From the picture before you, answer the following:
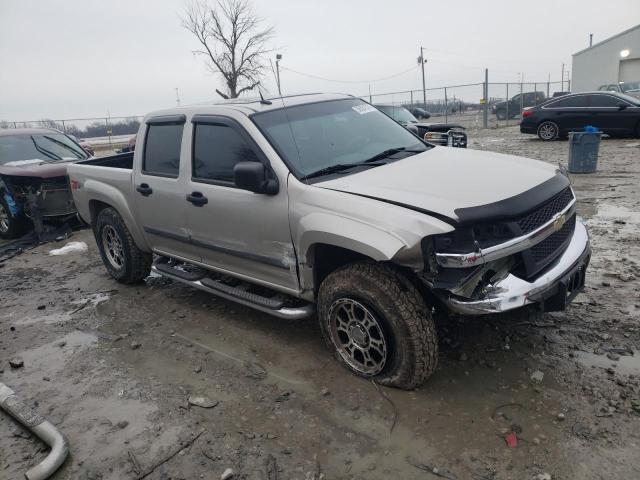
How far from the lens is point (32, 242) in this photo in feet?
26.0

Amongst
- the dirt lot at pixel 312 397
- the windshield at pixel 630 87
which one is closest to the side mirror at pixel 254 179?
the dirt lot at pixel 312 397

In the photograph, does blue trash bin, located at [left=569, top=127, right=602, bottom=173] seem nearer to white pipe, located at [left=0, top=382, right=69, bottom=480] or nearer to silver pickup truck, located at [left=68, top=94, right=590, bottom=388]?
silver pickup truck, located at [left=68, top=94, right=590, bottom=388]

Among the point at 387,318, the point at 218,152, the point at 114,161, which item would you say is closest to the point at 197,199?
the point at 218,152

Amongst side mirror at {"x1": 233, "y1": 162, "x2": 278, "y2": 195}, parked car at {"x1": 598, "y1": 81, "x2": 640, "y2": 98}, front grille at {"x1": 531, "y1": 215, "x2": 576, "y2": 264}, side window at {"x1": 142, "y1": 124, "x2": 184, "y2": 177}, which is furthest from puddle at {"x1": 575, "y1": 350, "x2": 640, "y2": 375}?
parked car at {"x1": 598, "y1": 81, "x2": 640, "y2": 98}

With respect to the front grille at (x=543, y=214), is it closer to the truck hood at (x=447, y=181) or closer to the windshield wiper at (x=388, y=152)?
the truck hood at (x=447, y=181)

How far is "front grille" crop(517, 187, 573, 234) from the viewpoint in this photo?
2.93 metres

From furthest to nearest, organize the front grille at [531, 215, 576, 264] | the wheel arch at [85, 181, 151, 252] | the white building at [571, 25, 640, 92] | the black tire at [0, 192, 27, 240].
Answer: the white building at [571, 25, 640, 92] → the black tire at [0, 192, 27, 240] → the wheel arch at [85, 181, 151, 252] → the front grille at [531, 215, 576, 264]

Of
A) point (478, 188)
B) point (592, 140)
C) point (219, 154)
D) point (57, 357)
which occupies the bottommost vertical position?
point (57, 357)

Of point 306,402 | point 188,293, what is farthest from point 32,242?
point 306,402

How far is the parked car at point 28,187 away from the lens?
764cm

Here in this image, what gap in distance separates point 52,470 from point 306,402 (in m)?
1.50

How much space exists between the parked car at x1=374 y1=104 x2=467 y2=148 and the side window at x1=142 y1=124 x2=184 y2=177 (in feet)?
8.11

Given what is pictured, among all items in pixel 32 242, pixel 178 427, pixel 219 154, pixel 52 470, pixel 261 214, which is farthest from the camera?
pixel 32 242

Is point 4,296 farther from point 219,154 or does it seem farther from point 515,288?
point 515,288
